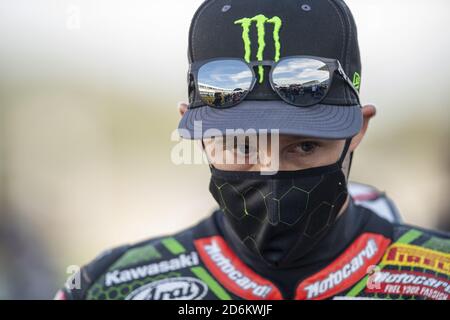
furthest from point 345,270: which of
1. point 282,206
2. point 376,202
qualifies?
point 376,202

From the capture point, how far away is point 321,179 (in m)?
2.01

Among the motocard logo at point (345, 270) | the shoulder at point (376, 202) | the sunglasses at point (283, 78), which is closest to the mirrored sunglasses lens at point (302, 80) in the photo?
the sunglasses at point (283, 78)

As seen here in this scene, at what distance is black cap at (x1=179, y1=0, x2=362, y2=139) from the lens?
1898mm

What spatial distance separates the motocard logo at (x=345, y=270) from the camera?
2.15 metres

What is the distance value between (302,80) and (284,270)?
0.78 meters

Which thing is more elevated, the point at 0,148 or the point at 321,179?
the point at 321,179

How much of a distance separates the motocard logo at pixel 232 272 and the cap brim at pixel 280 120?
0.63 metres

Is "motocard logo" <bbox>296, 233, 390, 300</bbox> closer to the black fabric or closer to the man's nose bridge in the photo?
the black fabric

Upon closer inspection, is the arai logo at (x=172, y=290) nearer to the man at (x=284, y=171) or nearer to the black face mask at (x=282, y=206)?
the man at (x=284, y=171)

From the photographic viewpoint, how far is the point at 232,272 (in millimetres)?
2244
